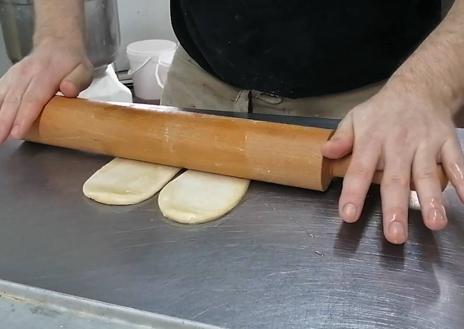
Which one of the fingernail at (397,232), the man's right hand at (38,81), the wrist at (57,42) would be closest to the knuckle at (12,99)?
the man's right hand at (38,81)

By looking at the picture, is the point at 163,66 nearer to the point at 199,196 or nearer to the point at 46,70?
the point at 46,70

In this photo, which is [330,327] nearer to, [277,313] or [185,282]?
[277,313]

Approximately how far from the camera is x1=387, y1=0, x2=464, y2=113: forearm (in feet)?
2.66

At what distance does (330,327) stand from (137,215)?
0.30 m

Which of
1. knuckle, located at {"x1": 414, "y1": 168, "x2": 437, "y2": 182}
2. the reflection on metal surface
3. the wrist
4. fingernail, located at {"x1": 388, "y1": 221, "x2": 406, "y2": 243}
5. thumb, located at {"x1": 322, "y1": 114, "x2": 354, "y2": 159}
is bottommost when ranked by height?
the reflection on metal surface

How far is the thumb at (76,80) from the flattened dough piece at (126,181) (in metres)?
0.18

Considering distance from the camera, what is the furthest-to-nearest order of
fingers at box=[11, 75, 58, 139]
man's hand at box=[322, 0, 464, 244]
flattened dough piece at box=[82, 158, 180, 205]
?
fingers at box=[11, 75, 58, 139] → flattened dough piece at box=[82, 158, 180, 205] → man's hand at box=[322, 0, 464, 244]

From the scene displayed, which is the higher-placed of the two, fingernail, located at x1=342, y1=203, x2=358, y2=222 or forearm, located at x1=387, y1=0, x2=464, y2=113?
forearm, located at x1=387, y1=0, x2=464, y2=113

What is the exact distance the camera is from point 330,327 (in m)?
0.62

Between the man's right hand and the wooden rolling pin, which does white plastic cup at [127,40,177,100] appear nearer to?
the man's right hand

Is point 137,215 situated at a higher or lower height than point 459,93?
lower

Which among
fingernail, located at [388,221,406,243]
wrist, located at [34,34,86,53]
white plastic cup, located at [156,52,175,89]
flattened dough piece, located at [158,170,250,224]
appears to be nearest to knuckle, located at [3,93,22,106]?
wrist, located at [34,34,86,53]

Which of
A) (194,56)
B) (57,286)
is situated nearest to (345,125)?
(57,286)

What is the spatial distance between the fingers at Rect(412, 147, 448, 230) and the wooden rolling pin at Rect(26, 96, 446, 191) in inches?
1.2
